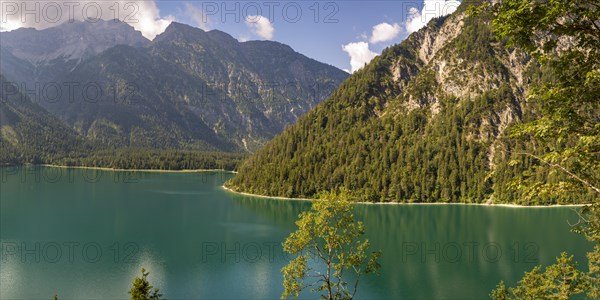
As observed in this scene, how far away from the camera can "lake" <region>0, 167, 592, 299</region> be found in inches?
2457

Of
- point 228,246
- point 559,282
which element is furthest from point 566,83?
point 228,246

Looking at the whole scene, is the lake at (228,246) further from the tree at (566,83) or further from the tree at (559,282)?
the tree at (566,83)

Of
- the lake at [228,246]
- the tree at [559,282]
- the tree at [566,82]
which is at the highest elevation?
the tree at [566,82]

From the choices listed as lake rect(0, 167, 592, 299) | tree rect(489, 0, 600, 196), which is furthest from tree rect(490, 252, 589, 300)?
lake rect(0, 167, 592, 299)

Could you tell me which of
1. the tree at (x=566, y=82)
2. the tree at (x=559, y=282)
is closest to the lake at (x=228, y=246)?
the tree at (x=559, y=282)

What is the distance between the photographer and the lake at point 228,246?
62406 millimetres

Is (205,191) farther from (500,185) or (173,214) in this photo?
(500,185)

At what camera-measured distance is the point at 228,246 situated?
300 feet

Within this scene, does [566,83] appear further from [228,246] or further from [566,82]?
[228,246]

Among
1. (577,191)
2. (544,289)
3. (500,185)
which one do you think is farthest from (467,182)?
(577,191)

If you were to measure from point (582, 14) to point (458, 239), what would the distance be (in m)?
95.1

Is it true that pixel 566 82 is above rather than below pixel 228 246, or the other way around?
above

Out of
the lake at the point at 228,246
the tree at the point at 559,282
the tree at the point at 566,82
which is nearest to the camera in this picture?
the tree at the point at 566,82

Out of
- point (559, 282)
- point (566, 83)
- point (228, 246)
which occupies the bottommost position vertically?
point (228, 246)
